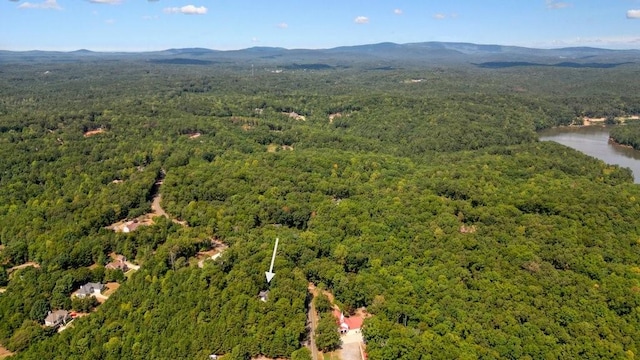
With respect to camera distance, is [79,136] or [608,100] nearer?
[79,136]

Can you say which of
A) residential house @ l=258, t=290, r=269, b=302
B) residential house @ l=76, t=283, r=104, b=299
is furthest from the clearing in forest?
residential house @ l=258, t=290, r=269, b=302

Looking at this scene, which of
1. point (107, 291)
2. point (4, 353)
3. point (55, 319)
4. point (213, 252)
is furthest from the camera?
point (213, 252)

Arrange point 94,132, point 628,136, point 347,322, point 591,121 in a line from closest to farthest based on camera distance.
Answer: point 347,322, point 94,132, point 628,136, point 591,121

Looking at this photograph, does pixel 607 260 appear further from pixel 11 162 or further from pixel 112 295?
pixel 11 162

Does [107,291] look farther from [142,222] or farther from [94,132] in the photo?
[94,132]

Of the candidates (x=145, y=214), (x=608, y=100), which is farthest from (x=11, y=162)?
(x=608, y=100)

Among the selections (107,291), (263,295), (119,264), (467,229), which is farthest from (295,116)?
(263,295)
